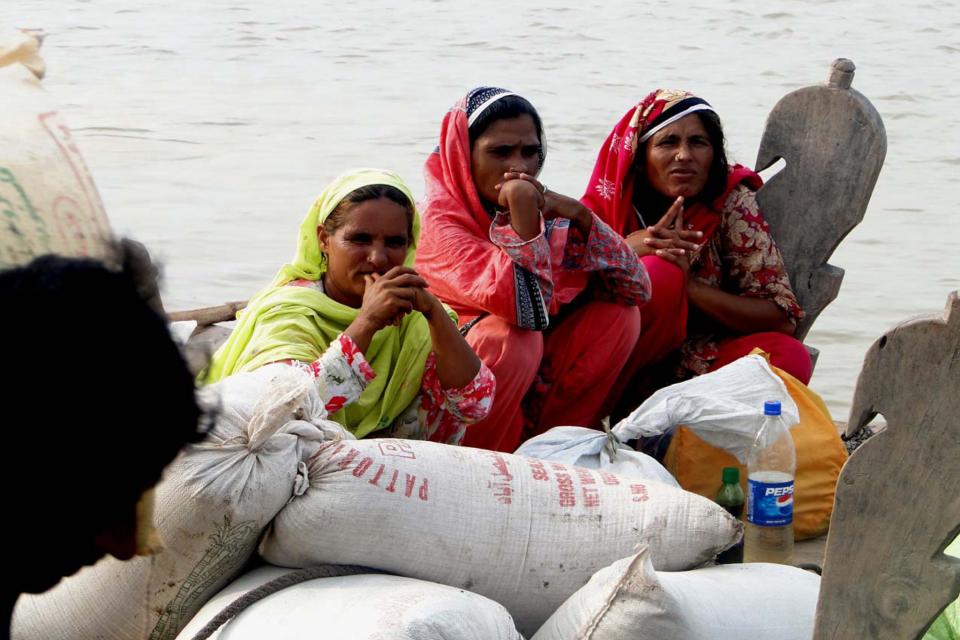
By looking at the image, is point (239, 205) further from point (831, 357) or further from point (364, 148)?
point (831, 357)

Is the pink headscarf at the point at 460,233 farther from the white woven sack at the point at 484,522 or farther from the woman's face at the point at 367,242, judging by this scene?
the white woven sack at the point at 484,522

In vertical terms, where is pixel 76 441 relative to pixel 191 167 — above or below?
above

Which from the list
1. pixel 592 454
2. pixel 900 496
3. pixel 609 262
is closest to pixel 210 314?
pixel 609 262

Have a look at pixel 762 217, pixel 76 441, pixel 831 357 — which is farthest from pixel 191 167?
pixel 76 441

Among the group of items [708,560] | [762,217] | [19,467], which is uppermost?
[19,467]

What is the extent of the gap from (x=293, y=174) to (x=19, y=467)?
26.5ft

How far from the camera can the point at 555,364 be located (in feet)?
10.8

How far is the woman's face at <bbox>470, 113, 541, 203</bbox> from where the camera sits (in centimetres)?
320

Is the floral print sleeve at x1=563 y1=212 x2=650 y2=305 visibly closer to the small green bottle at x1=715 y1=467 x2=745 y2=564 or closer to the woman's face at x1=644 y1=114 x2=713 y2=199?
the woman's face at x1=644 y1=114 x2=713 y2=199

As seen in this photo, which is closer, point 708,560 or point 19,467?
point 19,467

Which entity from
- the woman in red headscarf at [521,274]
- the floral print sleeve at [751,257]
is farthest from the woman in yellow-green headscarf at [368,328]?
the floral print sleeve at [751,257]

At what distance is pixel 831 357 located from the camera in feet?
21.0

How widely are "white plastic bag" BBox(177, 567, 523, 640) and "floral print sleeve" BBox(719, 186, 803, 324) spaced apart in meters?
1.74

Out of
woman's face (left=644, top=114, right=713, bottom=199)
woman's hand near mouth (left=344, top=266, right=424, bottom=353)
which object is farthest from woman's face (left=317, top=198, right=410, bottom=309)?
woman's face (left=644, top=114, right=713, bottom=199)
